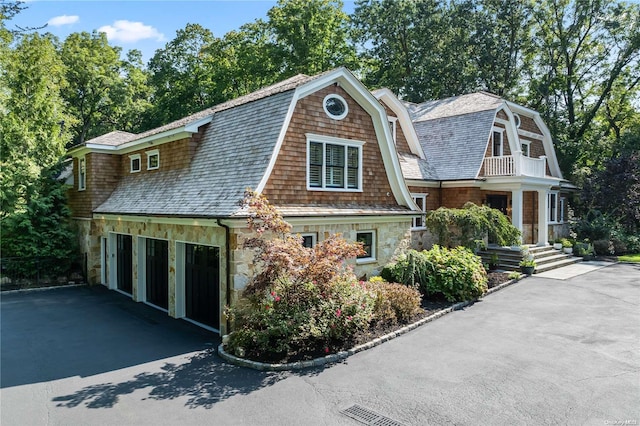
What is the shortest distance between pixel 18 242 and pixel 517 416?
1928cm

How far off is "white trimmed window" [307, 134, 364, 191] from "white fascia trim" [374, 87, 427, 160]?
6693 mm

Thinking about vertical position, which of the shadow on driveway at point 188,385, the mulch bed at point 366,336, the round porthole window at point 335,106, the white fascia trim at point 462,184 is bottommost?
the shadow on driveway at point 188,385

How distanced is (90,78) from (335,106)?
91.6 feet

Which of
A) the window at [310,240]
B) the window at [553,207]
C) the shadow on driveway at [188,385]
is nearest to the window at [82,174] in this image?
the window at [310,240]

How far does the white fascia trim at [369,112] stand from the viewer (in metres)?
10.7

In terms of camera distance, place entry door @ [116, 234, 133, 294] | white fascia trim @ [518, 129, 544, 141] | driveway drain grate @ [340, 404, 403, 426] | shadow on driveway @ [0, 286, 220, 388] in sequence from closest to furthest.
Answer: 1. driveway drain grate @ [340, 404, 403, 426]
2. shadow on driveway @ [0, 286, 220, 388]
3. entry door @ [116, 234, 133, 294]
4. white fascia trim @ [518, 129, 544, 141]

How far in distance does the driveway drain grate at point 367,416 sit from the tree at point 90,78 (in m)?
32.5

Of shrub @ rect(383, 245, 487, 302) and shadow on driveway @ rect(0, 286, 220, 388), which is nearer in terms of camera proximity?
shadow on driveway @ rect(0, 286, 220, 388)

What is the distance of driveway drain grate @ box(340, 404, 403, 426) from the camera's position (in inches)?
227

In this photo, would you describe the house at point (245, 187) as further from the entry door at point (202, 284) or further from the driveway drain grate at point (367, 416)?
the driveway drain grate at point (367, 416)

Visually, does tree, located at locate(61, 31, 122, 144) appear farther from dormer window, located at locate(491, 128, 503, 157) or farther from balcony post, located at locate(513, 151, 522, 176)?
balcony post, located at locate(513, 151, 522, 176)

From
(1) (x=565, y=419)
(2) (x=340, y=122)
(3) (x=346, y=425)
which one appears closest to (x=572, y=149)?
(2) (x=340, y=122)

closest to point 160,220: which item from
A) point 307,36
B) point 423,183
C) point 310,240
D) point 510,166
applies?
point 310,240

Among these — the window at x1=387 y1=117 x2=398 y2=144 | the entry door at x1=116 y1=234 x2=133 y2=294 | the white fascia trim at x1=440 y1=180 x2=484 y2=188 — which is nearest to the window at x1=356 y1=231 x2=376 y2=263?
the window at x1=387 y1=117 x2=398 y2=144
